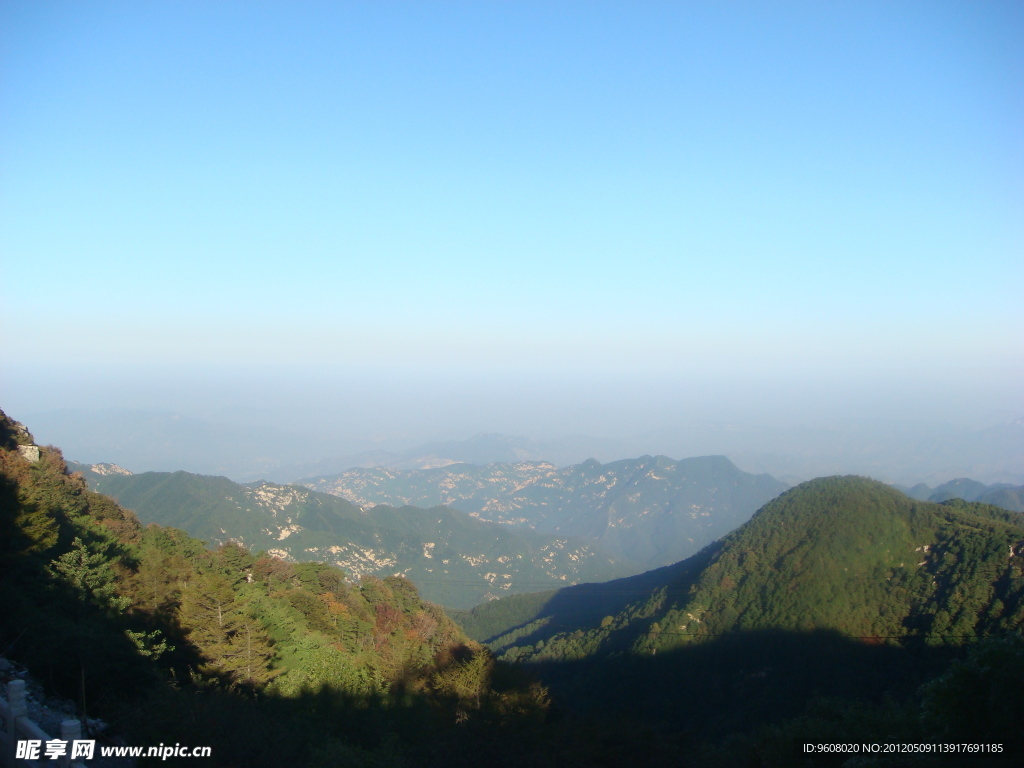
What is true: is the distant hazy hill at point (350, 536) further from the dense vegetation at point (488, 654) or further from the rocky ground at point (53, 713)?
the rocky ground at point (53, 713)

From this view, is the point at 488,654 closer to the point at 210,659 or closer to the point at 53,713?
the point at 210,659

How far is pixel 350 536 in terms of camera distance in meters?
158

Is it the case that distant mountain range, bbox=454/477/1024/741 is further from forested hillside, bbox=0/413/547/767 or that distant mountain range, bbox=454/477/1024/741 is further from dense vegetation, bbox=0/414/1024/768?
forested hillside, bbox=0/413/547/767

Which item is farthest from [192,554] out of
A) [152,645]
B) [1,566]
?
[152,645]

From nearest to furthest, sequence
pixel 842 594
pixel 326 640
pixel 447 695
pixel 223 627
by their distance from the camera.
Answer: pixel 223 627 < pixel 447 695 < pixel 326 640 < pixel 842 594

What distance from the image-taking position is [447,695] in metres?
21.7

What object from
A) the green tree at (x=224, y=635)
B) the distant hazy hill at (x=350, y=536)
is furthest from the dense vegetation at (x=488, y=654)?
the distant hazy hill at (x=350, y=536)

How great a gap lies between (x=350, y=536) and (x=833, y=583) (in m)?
124

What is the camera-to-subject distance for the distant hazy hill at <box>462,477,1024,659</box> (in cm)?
5422

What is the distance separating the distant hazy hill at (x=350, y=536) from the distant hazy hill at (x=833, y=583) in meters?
65.1

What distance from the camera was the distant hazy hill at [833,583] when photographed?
54219 mm

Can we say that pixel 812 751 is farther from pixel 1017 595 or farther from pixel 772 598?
pixel 772 598

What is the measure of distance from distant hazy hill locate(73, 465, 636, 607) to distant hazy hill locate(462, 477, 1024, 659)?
65.1 metres

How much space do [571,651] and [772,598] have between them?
24.8m
